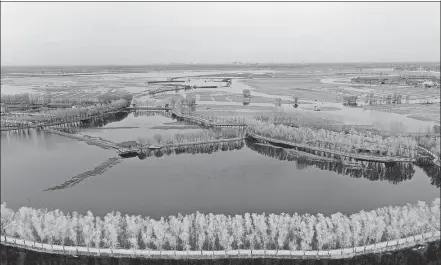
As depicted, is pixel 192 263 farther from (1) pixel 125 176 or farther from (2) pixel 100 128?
(2) pixel 100 128

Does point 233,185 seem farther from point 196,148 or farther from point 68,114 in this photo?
point 68,114

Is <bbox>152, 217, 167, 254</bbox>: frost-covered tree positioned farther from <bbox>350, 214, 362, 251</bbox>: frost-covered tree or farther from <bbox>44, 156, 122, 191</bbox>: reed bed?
<bbox>44, 156, 122, 191</bbox>: reed bed

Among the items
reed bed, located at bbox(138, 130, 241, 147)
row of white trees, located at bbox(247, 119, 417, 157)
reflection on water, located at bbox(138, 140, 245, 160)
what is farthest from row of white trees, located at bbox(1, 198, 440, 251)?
reed bed, located at bbox(138, 130, 241, 147)

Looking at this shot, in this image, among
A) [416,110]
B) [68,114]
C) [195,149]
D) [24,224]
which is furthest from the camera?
[416,110]

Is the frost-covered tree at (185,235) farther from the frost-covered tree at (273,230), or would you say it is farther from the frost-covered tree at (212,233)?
the frost-covered tree at (273,230)

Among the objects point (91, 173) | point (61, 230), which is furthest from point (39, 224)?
point (91, 173)

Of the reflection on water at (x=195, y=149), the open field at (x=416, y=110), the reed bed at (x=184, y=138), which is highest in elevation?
the open field at (x=416, y=110)

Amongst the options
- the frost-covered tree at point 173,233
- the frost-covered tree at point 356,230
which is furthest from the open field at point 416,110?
the frost-covered tree at point 173,233
